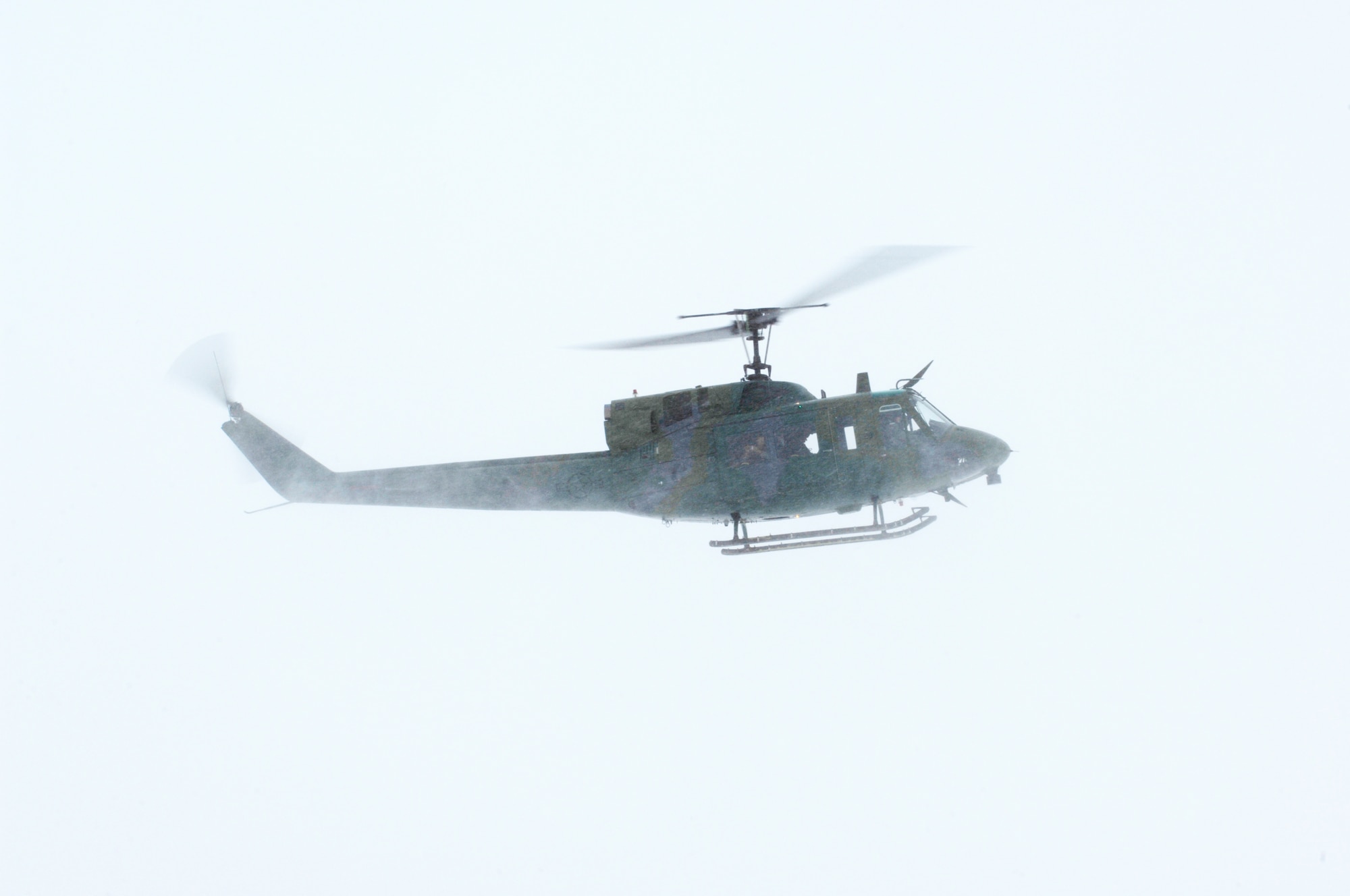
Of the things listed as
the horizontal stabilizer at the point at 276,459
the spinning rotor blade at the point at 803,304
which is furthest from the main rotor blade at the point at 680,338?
the horizontal stabilizer at the point at 276,459

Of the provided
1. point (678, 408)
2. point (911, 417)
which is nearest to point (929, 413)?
point (911, 417)

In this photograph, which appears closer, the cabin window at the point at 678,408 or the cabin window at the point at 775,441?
the cabin window at the point at 775,441

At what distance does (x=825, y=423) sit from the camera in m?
9.04

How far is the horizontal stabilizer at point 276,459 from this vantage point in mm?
10477

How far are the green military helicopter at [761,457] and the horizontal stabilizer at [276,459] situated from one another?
6.36 feet

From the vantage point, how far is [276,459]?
35.1 feet

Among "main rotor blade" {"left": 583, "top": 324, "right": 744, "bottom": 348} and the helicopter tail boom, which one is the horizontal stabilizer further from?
"main rotor blade" {"left": 583, "top": 324, "right": 744, "bottom": 348}

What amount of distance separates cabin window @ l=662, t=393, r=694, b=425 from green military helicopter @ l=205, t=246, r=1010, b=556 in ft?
0.03

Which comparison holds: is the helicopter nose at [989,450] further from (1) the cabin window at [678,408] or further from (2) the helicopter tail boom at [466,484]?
(2) the helicopter tail boom at [466,484]

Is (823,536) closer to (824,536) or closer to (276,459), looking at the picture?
(824,536)

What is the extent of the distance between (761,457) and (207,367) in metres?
6.15

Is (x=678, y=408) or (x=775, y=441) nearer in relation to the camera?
(x=775, y=441)

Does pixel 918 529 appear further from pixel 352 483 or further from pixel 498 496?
pixel 352 483

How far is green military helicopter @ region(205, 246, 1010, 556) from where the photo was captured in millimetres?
9000
